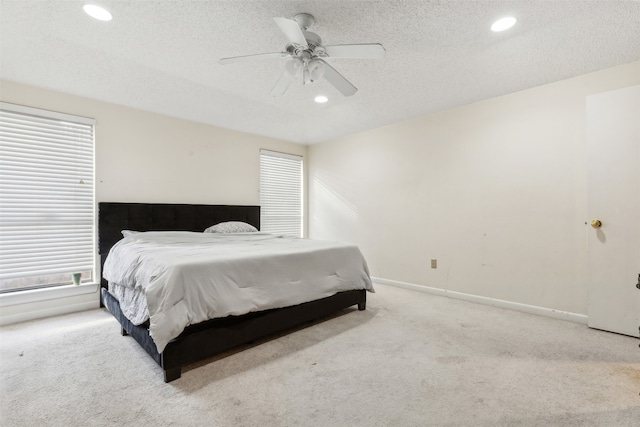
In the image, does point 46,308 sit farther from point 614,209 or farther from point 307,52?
point 614,209

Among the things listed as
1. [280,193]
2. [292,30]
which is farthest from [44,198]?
[292,30]

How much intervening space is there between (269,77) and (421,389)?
9.19 feet

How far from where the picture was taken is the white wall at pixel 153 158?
3.13 metres

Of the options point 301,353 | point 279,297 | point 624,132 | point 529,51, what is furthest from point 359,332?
point 624,132

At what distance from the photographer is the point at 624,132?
2.54 meters

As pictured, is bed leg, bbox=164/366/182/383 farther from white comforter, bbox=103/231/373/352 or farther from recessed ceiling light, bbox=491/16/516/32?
recessed ceiling light, bbox=491/16/516/32

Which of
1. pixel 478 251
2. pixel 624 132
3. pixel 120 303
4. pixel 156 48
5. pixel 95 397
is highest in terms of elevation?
pixel 156 48

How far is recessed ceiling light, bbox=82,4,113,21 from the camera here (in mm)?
1849

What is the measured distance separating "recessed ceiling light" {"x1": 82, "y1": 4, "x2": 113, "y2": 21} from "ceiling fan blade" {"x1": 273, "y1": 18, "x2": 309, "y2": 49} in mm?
1187

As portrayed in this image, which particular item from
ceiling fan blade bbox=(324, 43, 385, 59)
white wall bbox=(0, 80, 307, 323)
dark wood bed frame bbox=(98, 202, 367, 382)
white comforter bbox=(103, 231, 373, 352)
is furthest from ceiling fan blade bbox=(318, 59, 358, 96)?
white wall bbox=(0, 80, 307, 323)

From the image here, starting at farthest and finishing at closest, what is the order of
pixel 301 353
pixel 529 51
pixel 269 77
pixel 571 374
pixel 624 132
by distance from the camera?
1. pixel 269 77
2. pixel 624 132
3. pixel 529 51
4. pixel 301 353
5. pixel 571 374

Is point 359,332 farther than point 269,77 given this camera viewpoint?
No

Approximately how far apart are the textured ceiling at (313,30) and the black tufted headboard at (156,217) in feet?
4.12

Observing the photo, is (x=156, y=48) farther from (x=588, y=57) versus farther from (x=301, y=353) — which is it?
(x=588, y=57)
